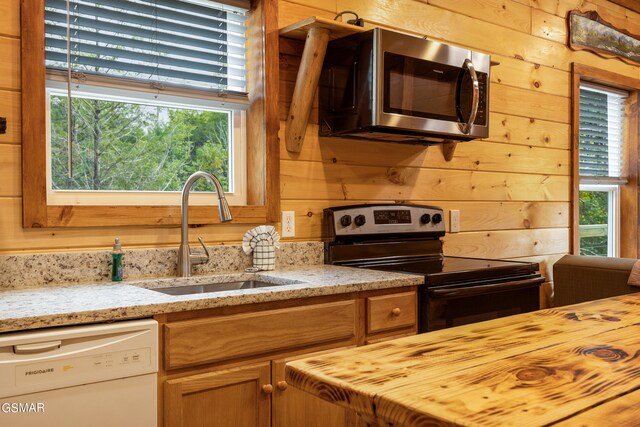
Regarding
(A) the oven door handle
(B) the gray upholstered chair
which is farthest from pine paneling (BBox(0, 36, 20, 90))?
(B) the gray upholstered chair

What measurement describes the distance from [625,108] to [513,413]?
Answer: 169 inches

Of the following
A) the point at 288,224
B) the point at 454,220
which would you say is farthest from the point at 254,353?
the point at 454,220

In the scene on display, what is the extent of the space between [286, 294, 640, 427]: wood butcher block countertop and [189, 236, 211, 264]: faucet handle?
1.20m

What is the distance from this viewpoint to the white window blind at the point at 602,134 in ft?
13.9

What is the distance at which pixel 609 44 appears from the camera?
13.8 feet

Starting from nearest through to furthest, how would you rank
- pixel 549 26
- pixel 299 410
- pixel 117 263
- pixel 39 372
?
1. pixel 39 372
2. pixel 299 410
3. pixel 117 263
4. pixel 549 26

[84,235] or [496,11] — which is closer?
[84,235]

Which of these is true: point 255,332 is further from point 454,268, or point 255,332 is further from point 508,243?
point 508,243

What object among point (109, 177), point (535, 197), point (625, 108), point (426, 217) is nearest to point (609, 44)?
point (625, 108)

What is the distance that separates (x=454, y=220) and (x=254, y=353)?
173 cm

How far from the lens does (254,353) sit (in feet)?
5.97

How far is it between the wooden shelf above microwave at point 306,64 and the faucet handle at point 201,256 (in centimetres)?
58

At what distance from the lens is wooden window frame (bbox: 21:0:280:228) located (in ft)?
6.51

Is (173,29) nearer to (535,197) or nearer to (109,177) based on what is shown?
(109,177)
